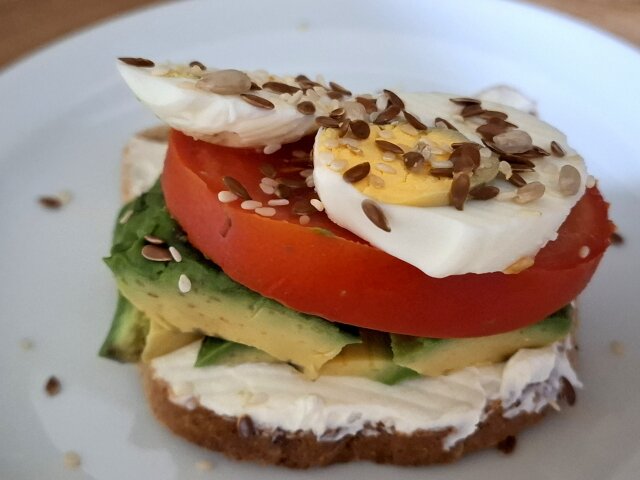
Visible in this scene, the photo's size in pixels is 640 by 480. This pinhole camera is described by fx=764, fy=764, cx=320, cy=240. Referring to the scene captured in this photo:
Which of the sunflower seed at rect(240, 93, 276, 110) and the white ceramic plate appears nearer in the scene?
Result: the sunflower seed at rect(240, 93, 276, 110)

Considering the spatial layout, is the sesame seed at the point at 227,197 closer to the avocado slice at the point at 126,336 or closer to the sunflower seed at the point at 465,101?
the avocado slice at the point at 126,336

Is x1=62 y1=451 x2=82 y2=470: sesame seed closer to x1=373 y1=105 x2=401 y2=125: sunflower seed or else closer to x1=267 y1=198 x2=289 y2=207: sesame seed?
x1=267 y1=198 x2=289 y2=207: sesame seed

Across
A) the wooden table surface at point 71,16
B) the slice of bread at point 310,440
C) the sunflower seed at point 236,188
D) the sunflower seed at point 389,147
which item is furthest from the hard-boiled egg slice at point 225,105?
the wooden table surface at point 71,16


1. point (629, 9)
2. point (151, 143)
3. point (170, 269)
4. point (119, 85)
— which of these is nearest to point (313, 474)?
point (170, 269)

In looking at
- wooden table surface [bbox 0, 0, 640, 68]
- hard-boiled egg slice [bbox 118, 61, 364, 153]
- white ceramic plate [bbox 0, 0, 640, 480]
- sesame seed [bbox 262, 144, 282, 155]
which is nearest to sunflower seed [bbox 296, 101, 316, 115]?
hard-boiled egg slice [bbox 118, 61, 364, 153]

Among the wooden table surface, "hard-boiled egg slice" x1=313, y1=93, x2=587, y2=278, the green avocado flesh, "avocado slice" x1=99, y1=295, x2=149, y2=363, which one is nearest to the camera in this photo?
"hard-boiled egg slice" x1=313, y1=93, x2=587, y2=278

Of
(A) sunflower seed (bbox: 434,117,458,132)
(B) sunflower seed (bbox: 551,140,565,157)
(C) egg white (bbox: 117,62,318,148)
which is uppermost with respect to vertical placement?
(B) sunflower seed (bbox: 551,140,565,157)

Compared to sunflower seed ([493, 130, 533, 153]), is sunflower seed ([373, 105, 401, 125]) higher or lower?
lower

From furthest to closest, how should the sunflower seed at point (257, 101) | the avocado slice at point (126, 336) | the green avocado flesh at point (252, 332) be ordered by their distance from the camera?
1. the avocado slice at point (126, 336)
2. the green avocado flesh at point (252, 332)
3. the sunflower seed at point (257, 101)

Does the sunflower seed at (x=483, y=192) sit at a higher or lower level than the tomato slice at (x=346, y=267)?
higher
